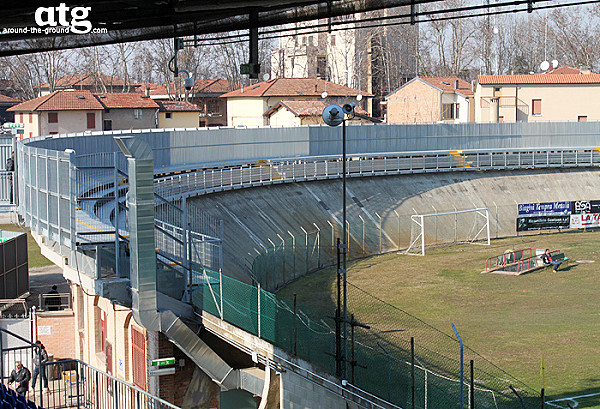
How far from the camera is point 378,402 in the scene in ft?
50.3

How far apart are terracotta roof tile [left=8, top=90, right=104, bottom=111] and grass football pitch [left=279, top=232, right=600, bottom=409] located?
102ft

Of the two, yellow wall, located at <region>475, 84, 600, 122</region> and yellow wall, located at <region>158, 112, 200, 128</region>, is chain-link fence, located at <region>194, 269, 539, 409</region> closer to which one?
yellow wall, located at <region>475, 84, 600, 122</region>

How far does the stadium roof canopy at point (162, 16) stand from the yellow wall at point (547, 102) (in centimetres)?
5000

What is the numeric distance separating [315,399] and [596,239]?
91.9ft

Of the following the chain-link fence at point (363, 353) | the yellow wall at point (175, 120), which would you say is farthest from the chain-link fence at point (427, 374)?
the yellow wall at point (175, 120)

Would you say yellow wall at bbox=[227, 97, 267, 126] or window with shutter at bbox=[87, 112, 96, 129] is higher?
yellow wall at bbox=[227, 97, 267, 126]

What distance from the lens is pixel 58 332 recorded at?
24.3m

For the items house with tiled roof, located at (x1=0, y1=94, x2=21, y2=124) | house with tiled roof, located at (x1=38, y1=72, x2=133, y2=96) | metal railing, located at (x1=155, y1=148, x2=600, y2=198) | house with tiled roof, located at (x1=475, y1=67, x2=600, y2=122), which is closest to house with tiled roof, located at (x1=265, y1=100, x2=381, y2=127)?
house with tiled roof, located at (x1=475, y1=67, x2=600, y2=122)

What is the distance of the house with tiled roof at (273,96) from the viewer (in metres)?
71.7

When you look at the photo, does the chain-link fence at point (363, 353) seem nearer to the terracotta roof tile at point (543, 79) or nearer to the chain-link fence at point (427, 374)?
the chain-link fence at point (427, 374)

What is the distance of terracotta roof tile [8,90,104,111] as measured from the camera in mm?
59000

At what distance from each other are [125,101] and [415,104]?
81.4 ft

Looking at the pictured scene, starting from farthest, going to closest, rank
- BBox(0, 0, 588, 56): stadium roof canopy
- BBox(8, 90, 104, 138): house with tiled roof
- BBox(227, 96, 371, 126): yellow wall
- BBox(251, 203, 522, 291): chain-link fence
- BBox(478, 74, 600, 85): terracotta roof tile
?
BBox(227, 96, 371, 126): yellow wall, BBox(478, 74, 600, 85): terracotta roof tile, BBox(8, 90, 104, 138): house with tiled roof, BBox(251, 203, 522, 291): chain-link fence, BBox(0, 0, 588, 56): stadium roof canopy

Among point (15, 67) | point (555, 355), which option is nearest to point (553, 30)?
point (15, 67)
